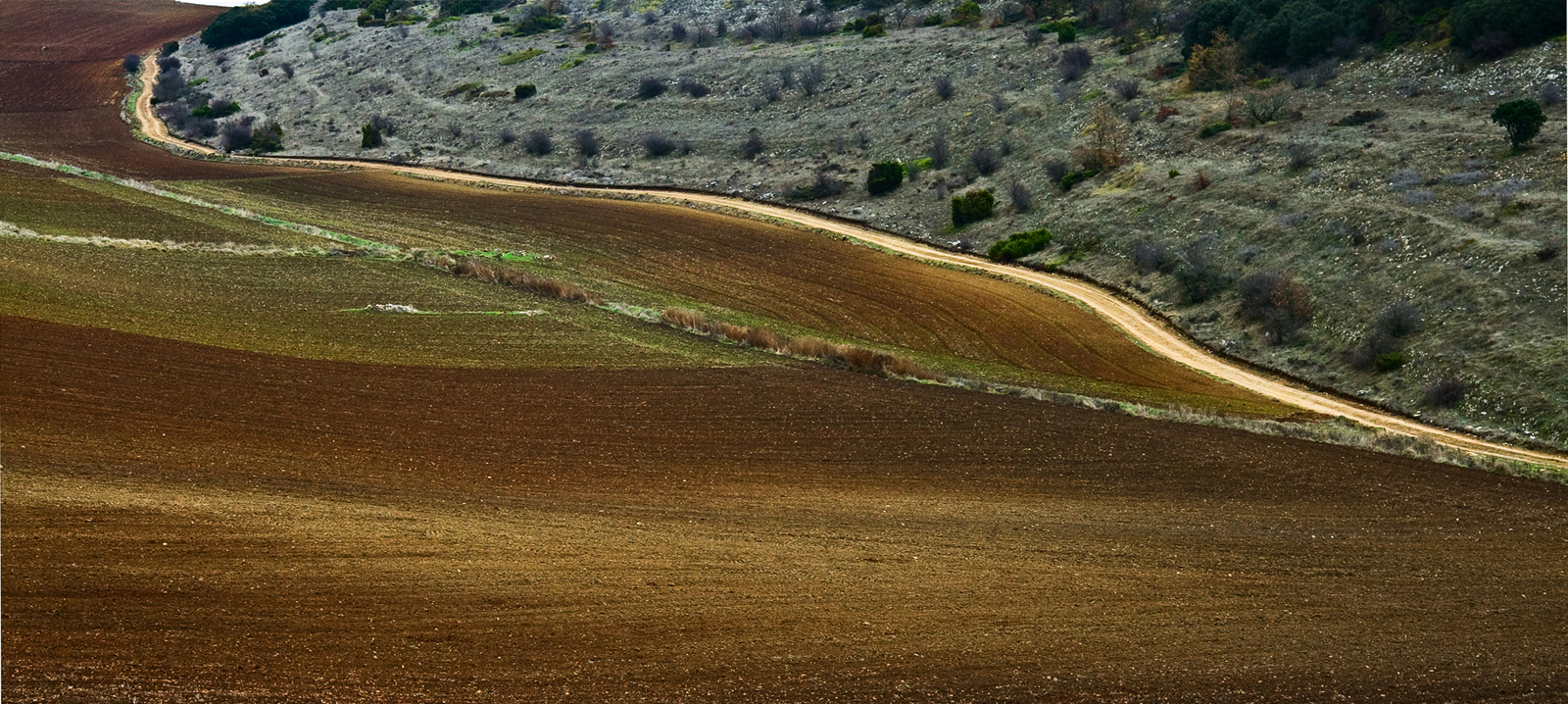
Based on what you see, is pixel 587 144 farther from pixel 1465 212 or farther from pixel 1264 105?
pixel 1465 212

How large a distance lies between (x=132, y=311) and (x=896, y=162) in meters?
41.4

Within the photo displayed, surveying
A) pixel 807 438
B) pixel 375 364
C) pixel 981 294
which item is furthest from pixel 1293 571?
pixel 981 294

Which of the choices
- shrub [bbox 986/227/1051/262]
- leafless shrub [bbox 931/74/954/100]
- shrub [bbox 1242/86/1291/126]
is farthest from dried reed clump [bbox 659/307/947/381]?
leafless shrub [bbox 931/74/954/100]

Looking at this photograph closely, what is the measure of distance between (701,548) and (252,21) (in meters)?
130

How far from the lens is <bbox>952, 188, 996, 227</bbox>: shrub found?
56406mm

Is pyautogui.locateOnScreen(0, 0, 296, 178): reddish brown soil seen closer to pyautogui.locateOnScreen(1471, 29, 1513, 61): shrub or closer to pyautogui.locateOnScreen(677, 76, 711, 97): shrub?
pyautogui.locateOnScreen(677, 76, 711, 97): shrub

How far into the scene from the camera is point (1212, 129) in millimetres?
56969

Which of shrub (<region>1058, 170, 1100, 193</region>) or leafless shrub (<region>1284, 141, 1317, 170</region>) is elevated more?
leafless shrub (<region>1284, 141, 1317, 170</region>)

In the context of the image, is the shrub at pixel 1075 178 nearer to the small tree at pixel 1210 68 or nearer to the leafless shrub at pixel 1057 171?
the leafless shrub at pixel 1057 171

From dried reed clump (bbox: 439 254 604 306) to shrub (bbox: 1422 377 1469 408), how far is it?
2601 cm

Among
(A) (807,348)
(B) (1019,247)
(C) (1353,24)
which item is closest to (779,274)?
(B) (1019,247)

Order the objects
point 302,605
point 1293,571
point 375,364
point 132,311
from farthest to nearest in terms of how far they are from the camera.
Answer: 1. point 132,311
2. point 375,364
3. point 1293,571
4. point 302,605

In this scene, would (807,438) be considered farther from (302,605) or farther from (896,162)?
(896,162)

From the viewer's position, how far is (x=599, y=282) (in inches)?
1727
